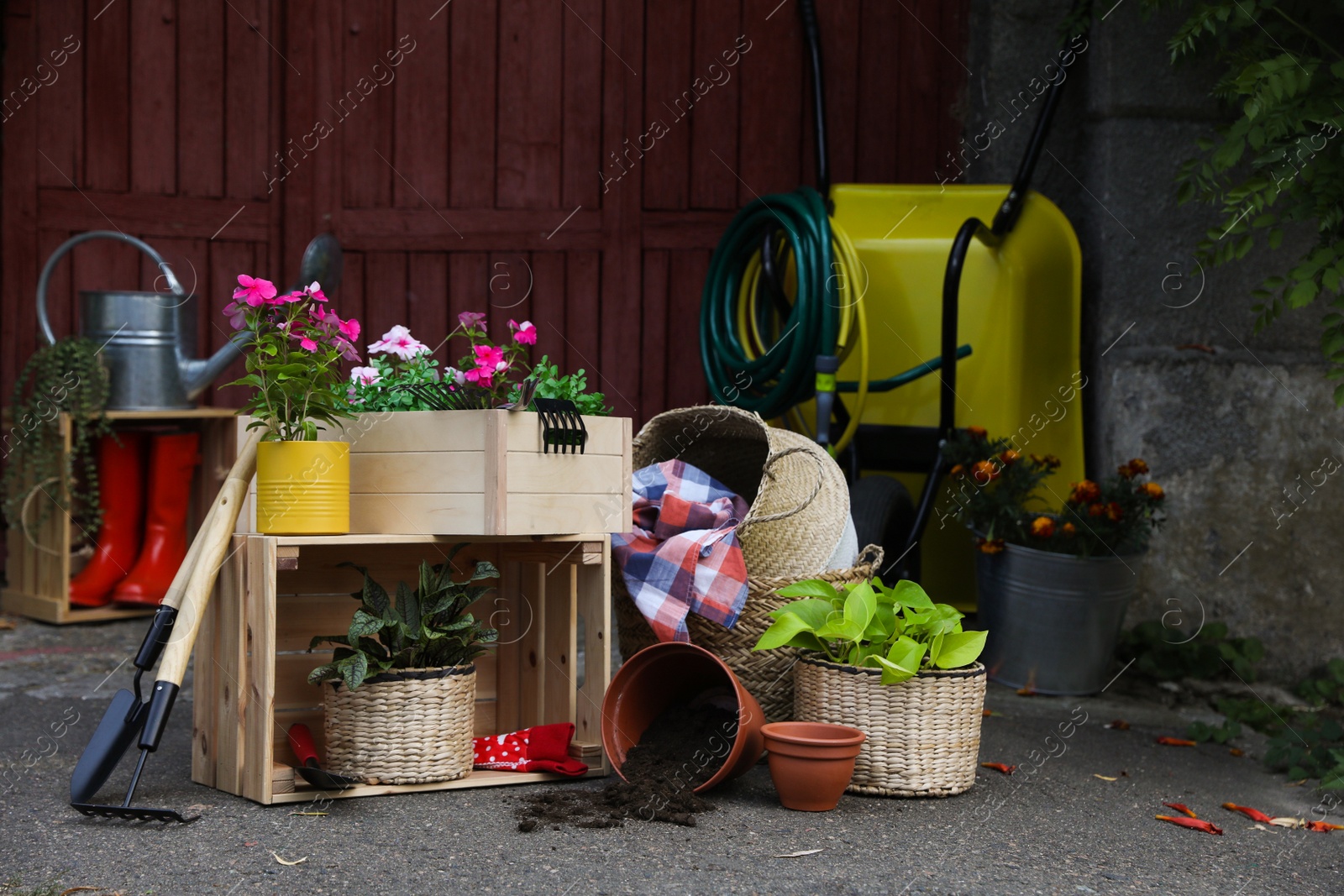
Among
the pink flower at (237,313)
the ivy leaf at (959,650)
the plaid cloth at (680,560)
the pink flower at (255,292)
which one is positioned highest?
the pink flower at (255,292)

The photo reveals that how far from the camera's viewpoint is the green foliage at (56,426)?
3.80 m

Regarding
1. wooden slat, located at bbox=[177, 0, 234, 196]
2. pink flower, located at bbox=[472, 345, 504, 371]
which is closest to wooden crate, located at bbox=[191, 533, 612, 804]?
pink flower, located at bbox=[472, 345, 504, 371]

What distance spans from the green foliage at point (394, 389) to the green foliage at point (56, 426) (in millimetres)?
1698

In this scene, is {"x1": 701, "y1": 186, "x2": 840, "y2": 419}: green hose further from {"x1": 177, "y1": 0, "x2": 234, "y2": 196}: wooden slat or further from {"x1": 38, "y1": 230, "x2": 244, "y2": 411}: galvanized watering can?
{"x1": 177, "y1": 0, "x2": 234, "y2": 196}: wooden slat

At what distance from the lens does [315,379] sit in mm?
2350

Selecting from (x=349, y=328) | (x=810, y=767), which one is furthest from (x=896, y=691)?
(x=349, y=328)

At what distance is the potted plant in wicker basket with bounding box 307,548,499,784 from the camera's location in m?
2.30

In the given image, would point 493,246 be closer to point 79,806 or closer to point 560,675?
point 560,675

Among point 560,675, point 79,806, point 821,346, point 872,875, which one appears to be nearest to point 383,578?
point 560,675

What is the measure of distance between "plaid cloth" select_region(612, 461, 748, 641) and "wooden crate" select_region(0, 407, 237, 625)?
64.1 inches

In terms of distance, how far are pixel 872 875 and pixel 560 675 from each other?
0.94m

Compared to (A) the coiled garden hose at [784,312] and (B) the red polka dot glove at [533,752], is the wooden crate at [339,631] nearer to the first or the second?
(B) the red polka dot glove at [533,752]

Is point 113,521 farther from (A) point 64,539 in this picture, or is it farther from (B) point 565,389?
(B) point 565,389

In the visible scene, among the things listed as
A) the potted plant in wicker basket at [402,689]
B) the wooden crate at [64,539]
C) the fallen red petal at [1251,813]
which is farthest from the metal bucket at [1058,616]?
the wooden crate at [64,539]
